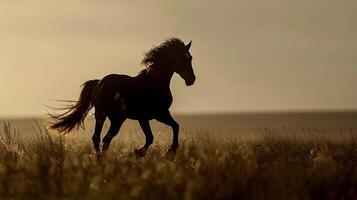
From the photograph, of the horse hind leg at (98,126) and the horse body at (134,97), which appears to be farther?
the horse hind leg at (98,126)

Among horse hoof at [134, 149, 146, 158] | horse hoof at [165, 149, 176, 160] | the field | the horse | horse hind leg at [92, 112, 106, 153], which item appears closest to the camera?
the field

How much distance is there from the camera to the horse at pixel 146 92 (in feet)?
39.9

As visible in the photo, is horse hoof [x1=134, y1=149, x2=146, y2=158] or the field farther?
horse hoof [x1=134, y1=149, x2=146, y2=158]

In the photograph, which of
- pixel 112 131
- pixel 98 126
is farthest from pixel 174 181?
pixel 98 126

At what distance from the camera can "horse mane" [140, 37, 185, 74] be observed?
12.6 metres

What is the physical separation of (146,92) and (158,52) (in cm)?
84

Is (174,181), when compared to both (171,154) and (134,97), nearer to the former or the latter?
(171,154)

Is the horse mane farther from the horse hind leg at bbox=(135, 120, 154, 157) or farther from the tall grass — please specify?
the tall grass

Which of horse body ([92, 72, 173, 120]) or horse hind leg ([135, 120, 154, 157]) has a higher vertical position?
horse body ([92, 72, 173, 120])

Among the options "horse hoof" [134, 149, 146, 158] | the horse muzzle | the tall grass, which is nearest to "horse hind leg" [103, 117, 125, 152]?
"horse hoof" [134, 149, 146, 158]

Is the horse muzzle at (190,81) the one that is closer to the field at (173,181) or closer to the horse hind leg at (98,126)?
the horse hind leg at (98,126)

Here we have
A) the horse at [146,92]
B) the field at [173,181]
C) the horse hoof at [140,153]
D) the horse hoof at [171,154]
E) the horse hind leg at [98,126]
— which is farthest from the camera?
the horse hind leg at [98,126]

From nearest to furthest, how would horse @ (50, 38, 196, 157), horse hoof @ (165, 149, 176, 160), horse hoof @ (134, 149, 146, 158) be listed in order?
horse hoof @ (165, 149, 176, 160) → horse hoof @ (134, 149, 146, 158) → horse @ (50, 38, 196, 157)

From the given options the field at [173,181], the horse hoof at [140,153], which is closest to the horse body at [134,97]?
the horse hoof at [140,153]
